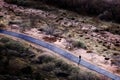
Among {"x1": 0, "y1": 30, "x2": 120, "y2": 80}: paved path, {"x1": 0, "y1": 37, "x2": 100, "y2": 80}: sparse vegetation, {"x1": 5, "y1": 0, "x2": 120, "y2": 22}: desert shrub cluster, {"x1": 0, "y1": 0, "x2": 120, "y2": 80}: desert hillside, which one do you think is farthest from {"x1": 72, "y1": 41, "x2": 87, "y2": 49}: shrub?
{"x1": 5, "y1": 0, "x2": 120, "y2": 22}: desert shrub cluster

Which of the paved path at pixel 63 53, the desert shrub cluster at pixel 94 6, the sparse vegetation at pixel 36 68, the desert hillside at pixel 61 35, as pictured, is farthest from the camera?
the desert shrub cluster at pixel 94 6

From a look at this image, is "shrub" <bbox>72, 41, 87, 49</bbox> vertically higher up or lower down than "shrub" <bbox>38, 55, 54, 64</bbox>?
higher up

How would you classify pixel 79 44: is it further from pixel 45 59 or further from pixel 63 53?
pixel 45 59

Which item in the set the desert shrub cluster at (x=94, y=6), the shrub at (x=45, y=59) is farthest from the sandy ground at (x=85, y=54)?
the desert shrub cluster at (x=94, y=6)

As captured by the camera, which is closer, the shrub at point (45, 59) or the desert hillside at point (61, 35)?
the desert hillside at point (61, 35)

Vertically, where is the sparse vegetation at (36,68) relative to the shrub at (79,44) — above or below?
below

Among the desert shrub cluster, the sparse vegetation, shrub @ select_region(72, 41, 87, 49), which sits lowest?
the sparse vegetation

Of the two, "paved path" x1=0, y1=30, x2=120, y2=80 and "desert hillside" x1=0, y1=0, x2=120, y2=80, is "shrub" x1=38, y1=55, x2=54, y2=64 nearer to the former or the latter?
Result: "desert hillside" x1=0, y1=0, x2=120, y2=80

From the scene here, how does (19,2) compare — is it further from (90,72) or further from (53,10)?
(90,72)

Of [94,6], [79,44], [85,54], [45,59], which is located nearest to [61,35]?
[79,44]

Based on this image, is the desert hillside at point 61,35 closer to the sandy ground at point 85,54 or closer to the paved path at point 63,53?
the sandy ground at point 85,54

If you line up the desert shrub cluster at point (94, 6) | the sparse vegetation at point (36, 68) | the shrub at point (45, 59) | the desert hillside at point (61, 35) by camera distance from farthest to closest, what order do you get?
1. the desert shrub cluster at point (94, 6)
2. the shrub at point (45, 59)
3. the desert hillside at point (61, 35)
4. the sparse vegetation at point (36, 68)
